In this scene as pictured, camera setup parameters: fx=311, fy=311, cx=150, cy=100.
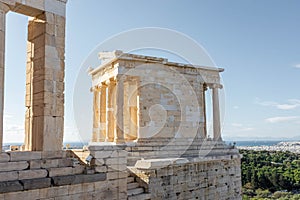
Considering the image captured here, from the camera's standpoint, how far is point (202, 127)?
15.8m

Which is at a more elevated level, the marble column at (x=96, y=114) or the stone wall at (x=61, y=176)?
the marble column at (x=96, y=114)

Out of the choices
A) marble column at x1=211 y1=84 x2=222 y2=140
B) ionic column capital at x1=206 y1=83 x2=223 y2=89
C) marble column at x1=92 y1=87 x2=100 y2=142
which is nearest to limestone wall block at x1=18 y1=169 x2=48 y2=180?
marble column at x1=92 y1=87 x2=100 y2=142

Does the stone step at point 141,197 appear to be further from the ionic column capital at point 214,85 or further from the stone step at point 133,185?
the ionic column capital at point 214,85

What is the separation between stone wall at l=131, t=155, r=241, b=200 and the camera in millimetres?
9906

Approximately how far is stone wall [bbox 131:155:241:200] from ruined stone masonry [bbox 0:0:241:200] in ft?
0.11

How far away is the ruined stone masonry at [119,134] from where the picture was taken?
271 inches

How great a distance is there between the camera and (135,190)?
30.9 ft

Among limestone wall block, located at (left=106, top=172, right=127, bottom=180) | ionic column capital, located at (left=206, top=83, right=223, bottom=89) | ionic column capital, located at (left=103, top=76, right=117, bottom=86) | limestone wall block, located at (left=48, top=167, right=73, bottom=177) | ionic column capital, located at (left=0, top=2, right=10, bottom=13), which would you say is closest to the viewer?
limestone wall block, located at (left=48, top=167, right=73, bottom=177)

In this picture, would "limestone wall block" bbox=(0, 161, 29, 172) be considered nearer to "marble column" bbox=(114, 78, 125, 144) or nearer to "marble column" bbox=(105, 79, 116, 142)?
"marble column" bbox=(114, 78, 125, 144)

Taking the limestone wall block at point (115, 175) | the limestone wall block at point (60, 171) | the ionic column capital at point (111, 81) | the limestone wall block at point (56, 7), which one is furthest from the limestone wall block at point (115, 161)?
the ionic column capital at point (111, 81)

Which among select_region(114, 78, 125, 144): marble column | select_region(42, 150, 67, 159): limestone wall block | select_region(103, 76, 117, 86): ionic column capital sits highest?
select_region(103, 76, 117, 86): ionic column capital

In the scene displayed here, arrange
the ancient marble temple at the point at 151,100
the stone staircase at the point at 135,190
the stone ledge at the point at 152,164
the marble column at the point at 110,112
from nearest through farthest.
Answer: the stone staircase at the point at 135,190, the stone ledge at the point at 152,164, the ancient marble temple at the point at 151,100, the marble column at the point at 110,112

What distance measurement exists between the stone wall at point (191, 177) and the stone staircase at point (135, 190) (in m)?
0.17

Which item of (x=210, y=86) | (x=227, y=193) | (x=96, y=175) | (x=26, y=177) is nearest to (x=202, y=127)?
(x=210, y=86)
